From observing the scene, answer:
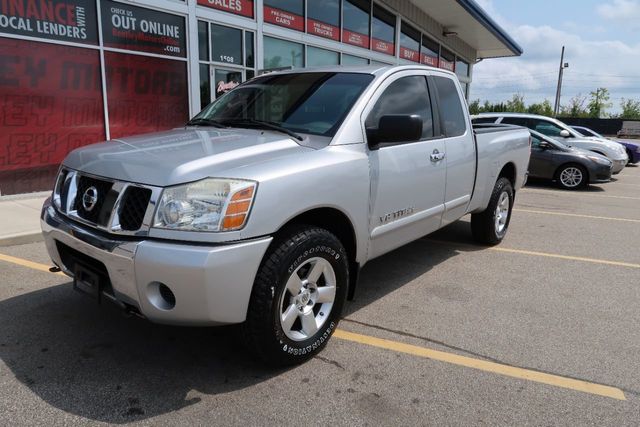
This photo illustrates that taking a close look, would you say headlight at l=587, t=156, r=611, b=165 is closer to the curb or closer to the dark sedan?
the dark sedan

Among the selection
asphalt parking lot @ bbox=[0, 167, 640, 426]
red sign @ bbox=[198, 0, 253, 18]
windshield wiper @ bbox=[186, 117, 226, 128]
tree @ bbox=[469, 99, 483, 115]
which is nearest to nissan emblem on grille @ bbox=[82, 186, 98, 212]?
asphalt parking lot @ bbox=[0, 167, 640, 426]

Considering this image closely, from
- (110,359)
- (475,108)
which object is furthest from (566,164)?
(475,108)

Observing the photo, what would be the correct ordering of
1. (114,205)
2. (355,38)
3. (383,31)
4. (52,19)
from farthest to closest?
1. (383,31)
2. (355,38)
3. (52,19)
4. (114,205)

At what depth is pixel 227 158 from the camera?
9.00 ft

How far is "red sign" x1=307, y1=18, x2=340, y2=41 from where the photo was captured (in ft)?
43.7

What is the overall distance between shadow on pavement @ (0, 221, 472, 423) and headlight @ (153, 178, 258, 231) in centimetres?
71

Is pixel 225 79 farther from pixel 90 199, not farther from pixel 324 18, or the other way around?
pixel 90 199

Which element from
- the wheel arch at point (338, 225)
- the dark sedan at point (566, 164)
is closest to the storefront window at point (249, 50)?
the dark sedan at point (566, 164)

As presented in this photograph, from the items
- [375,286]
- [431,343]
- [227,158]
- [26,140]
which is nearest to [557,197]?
[375,286]

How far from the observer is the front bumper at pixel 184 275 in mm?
2410

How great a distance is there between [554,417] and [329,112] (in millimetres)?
2329

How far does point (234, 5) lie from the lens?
11008 mm

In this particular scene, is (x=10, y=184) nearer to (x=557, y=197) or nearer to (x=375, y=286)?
(x=375, y=286)

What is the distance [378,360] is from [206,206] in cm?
150
